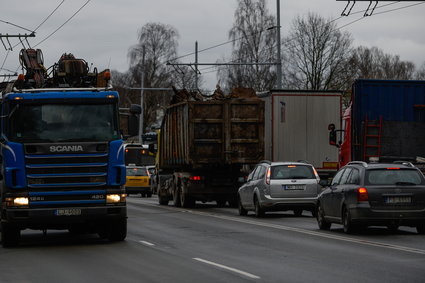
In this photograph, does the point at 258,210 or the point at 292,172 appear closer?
the point at 292,172

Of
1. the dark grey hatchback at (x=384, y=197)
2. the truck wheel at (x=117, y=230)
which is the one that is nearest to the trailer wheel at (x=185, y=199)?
the dark grey hatchback at (x=384, y=197)

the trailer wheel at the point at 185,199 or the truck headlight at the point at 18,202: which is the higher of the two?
the truck headlight at the point at 18,202

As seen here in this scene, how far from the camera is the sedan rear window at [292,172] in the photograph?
27.3 m

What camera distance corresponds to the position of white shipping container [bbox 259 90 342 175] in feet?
111

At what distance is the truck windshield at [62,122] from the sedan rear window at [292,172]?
32.2ft

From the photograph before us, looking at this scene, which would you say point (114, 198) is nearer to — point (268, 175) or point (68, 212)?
point (68, 212)

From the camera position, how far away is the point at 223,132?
3183cm

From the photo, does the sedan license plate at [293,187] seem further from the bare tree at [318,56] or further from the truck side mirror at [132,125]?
the bare tree at [318,56]

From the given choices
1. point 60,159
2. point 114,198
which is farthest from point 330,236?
point 60,159

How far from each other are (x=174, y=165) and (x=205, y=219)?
29.1 feet

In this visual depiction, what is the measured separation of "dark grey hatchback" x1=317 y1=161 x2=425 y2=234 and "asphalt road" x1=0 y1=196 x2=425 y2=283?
1.25ft

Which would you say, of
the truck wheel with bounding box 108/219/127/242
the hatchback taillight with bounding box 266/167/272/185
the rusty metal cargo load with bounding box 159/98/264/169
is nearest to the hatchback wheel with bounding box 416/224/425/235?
the truck wheel with bounding box 108/219/127/242

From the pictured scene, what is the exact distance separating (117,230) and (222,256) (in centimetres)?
391

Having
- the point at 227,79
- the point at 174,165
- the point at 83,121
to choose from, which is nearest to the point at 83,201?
the point at 83,121
